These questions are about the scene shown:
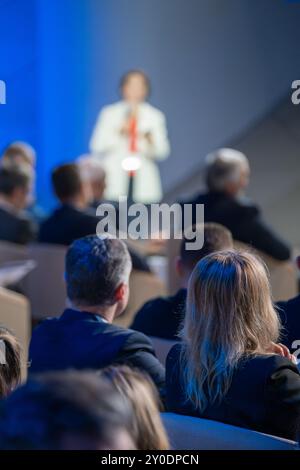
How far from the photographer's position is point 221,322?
211 cm

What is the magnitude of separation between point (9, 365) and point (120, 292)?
0.63 meters

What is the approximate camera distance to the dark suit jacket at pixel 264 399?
1.96 metres

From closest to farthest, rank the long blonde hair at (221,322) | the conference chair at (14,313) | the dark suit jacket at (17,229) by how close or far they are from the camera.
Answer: the long blonde hair at (221,322), the conference chair at (14,313), the dark suit jacket at (17,229)

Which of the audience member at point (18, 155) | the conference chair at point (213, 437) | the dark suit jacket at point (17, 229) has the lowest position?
the conference chair at point (213, 437)

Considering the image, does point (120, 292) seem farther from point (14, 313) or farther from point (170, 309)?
point (14, 313)

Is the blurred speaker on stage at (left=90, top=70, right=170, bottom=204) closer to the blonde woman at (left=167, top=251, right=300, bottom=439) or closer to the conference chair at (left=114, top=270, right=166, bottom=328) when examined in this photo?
the conference chair at (left=114, top=270, right=166, bottom=328)

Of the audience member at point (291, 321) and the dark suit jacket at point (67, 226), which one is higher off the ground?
the dark suit jacket at point (67, 226)

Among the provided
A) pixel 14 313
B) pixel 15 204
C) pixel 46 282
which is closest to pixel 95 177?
pixel 15 204

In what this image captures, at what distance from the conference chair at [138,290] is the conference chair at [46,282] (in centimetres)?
38

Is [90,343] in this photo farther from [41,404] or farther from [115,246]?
[41,404]

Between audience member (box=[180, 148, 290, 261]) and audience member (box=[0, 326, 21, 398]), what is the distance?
268 cm

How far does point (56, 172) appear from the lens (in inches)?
195

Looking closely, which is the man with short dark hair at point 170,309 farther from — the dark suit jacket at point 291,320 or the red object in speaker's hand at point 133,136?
the red object in speaker's hand at point 133,136

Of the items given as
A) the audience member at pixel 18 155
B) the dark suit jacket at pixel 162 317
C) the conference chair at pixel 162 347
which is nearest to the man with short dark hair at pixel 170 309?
the dark suit jacket at pixel 162 317
